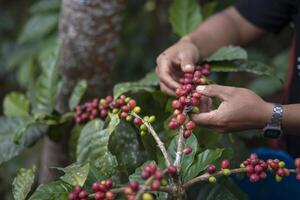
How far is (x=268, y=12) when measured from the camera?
152 centimetres

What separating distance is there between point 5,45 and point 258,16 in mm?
1737

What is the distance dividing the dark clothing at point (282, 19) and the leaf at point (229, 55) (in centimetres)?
17

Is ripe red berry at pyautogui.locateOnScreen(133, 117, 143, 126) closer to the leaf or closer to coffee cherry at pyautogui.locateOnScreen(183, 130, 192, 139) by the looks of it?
coffee cherry at pyautogui.locateOnScreen(183, 130, 192, 139)

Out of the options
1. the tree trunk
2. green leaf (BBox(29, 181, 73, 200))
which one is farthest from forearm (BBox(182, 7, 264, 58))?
green leaf (BBox(29, 181, 73, 200))

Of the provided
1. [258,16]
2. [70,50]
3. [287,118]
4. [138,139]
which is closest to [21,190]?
[138,139]

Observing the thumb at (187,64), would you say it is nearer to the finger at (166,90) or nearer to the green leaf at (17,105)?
the finger at (166,90)

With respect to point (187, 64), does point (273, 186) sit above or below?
below

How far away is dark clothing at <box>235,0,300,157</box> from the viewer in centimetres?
143

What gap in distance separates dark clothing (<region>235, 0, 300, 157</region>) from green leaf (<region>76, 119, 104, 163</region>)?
537mm

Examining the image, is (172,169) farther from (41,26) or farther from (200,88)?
(41,26)

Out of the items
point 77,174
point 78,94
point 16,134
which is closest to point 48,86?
point 78,94

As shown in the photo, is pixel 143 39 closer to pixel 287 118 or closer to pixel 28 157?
pixel 28 157

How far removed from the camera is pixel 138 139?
129cm

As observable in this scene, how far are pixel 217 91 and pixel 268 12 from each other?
530 mm
